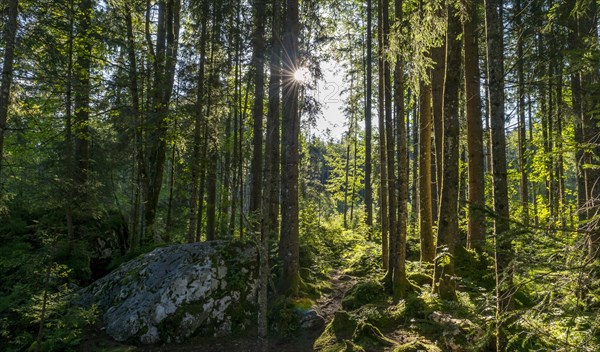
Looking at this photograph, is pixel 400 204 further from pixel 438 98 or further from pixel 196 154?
pixel 196 154

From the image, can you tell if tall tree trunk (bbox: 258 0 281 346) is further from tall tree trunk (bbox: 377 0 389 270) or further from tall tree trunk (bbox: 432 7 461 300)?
tall tree trunk (bbox: 432 7 461 300)

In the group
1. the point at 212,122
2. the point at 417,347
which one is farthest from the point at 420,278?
the point at 212,122

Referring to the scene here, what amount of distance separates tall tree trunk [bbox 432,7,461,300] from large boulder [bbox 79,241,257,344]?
185 inches

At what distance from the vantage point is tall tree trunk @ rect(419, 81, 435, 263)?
29.1ft

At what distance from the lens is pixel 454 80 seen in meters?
6.59

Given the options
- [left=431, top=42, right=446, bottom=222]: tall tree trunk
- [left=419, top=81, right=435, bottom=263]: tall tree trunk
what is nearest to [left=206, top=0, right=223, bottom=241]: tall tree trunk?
[left=419, top=81, right=435, bottom=263]: tall tree trunk

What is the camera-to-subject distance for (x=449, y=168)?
650 centimetres

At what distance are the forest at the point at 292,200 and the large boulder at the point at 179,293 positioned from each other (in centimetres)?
5

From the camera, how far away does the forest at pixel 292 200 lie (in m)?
4.34

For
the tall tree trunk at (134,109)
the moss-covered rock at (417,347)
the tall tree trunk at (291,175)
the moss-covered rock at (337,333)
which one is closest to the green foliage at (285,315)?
the tall tree trunk at (291,175)

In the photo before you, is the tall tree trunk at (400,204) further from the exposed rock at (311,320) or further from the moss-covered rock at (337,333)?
the exposed rock at (311,320)

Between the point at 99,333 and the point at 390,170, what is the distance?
781 centimetres

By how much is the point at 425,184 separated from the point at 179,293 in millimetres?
6726

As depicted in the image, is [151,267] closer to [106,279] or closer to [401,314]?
[106,279]
